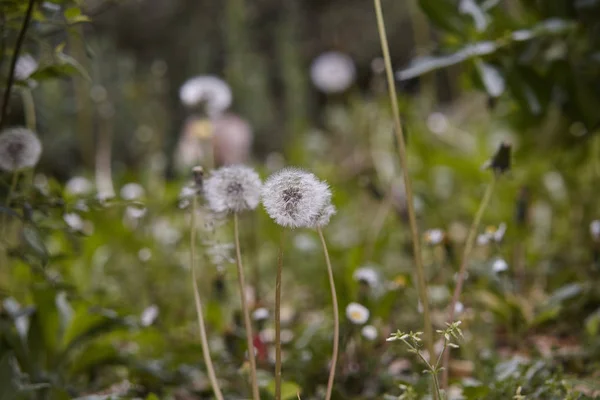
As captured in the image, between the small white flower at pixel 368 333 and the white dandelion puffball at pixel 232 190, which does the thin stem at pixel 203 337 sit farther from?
the small white flower at pixel 368 333

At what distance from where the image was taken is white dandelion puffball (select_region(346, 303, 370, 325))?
115cm

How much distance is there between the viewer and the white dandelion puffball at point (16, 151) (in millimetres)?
1048

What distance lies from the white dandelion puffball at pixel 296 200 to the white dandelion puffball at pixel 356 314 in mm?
406

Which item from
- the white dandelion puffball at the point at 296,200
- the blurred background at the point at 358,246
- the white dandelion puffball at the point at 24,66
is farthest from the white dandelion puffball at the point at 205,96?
the white dandelion puffball at the point at 296,200

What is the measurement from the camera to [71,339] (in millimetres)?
1376

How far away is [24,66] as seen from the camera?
1.24m

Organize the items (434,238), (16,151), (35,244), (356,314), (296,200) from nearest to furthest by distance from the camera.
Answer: (296,200), (35,244), (16,151), (356,314), (434,238)

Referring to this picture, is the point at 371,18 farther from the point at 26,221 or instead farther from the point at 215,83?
the point at 26,221

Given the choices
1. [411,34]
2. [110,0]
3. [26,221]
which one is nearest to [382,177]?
[110,0]

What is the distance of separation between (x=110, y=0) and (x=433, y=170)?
176cm

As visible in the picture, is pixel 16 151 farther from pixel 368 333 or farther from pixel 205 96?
pixel 368 333

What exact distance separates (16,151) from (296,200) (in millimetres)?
571

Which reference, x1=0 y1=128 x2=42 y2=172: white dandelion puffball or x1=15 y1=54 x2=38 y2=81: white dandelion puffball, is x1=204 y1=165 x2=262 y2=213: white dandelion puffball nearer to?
x1=0 y1=128 x2=42 y2=172: white dandelion puffball

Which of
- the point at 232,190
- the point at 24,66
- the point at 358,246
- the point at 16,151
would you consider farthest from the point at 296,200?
the point at 358,246
